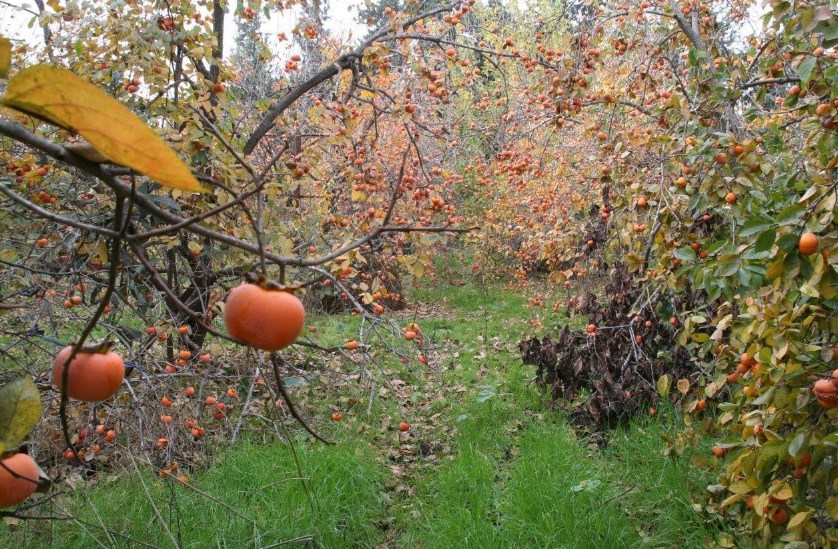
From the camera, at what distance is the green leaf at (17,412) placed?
0.67 m

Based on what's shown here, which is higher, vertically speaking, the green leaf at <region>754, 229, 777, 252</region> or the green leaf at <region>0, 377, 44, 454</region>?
the green leaf at <region>754, 229, 777, 252</region>

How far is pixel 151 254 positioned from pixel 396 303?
5412 millimetres

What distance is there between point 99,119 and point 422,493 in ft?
9.65

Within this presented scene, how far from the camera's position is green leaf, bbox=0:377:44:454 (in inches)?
26.5

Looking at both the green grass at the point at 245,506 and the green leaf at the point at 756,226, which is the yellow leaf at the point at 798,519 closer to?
the green leaf at the point at 756,226

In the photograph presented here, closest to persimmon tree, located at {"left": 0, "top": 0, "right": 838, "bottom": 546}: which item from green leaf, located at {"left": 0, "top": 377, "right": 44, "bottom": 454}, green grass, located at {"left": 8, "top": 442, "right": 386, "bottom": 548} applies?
green leaf, located at {"left": 0, "top": 377, "right": 44, "bottom": 454}

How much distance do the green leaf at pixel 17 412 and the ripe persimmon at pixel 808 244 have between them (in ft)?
4.59

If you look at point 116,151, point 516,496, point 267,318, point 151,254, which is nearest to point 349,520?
point 516,496

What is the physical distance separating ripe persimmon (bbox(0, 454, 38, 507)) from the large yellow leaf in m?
0.40

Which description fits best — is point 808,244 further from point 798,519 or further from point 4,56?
point 4,56

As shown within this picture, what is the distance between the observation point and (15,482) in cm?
67

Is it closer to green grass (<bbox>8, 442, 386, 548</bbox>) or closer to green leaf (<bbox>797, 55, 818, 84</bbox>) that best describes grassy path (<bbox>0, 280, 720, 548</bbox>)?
green grass (<bbox>8, 442, 386, 548</bbox>)

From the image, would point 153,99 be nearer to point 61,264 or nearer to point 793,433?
point 61,264

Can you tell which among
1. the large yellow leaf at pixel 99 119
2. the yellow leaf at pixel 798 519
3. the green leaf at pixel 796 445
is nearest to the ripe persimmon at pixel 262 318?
the large yellow leaf at pixel 99 119
